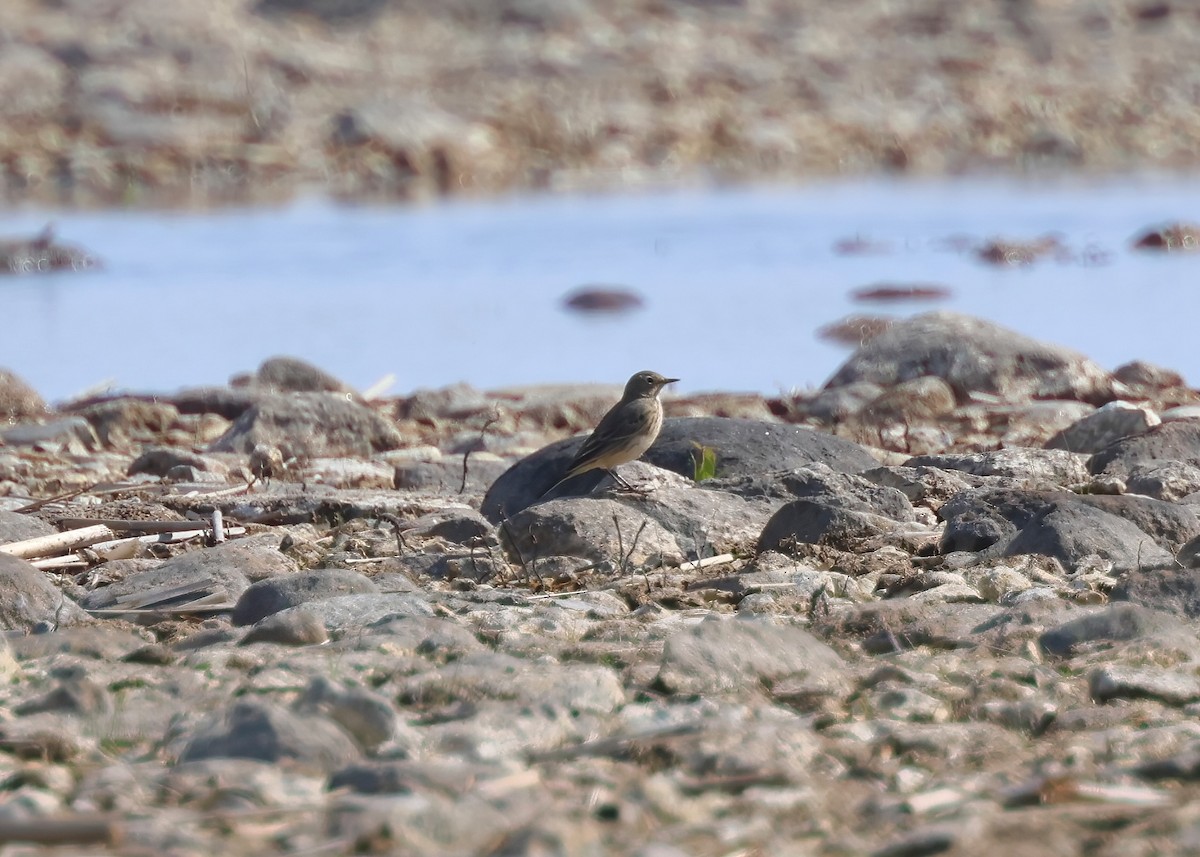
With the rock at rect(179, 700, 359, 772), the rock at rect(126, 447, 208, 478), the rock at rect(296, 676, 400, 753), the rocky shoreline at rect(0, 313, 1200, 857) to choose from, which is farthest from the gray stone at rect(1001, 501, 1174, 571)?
the rock at rect(126, 447, 208, 478)

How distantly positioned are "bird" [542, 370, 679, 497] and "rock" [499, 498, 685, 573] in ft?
1.69

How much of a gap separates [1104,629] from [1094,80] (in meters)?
24.7

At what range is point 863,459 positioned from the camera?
766cm

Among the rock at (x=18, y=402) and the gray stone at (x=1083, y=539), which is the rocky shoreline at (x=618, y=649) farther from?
the rock at (x=18, y=402)

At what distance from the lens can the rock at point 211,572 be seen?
598 cm

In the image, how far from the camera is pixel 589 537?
252 inches

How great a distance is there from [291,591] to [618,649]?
3.66 feet

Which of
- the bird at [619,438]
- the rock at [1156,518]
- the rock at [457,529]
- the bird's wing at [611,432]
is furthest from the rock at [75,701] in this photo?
the rock at [1156,518]

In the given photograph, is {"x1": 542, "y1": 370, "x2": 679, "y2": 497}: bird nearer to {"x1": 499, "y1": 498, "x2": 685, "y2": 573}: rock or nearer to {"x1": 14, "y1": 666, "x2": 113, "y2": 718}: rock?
{"x1": 499, "y1": 498, "x2": 685, "y2": 573}: rock

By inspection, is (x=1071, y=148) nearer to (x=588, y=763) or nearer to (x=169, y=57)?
(x=169, y=57)

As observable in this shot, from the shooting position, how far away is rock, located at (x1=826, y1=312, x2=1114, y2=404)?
34.7 ft

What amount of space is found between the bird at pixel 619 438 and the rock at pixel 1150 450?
5.62 ft

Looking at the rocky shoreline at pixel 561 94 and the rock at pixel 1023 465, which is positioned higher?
the rocky shoreline at pixel 561 94

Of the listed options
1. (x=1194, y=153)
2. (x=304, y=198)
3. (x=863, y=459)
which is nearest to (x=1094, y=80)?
(x=1194, y=153)
